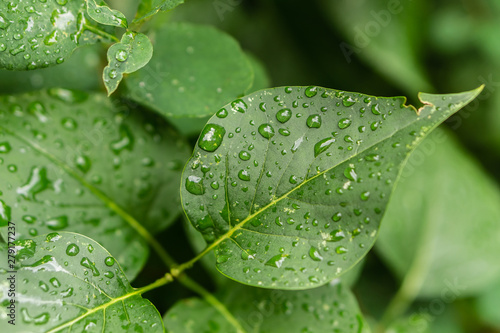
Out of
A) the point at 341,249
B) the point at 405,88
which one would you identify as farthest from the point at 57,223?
the point at 405,88

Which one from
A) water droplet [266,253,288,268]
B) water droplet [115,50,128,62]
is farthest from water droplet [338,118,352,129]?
water droplet [115,50,128,62]

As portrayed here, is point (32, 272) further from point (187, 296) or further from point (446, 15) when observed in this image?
point (446, 15)

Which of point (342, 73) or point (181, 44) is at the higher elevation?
point (181, 44)

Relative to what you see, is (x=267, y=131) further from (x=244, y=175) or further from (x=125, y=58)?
(x=125, y=58)

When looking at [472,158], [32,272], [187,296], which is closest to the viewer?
[32,272]

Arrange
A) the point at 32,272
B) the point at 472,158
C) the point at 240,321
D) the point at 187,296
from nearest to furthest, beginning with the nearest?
the point at 32,272 < the point at 240,321 < the point at 187,296 < the point at 472,158

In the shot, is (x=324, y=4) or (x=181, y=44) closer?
(x=181, y=44)

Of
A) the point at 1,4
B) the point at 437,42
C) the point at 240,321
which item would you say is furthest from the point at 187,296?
the point at 437,42

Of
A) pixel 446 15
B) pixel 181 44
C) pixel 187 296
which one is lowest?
pixel 187 296
